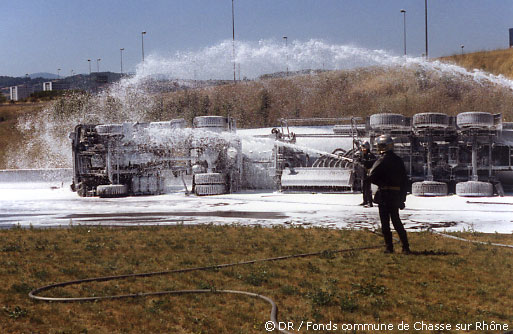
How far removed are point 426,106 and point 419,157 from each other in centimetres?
5076

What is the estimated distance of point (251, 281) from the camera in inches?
346

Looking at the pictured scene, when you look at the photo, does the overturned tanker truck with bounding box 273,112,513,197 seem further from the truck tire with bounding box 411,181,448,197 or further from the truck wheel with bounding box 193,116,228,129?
the truck wheel with bounding box 193,116,228,129

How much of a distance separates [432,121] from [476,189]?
3717 mm

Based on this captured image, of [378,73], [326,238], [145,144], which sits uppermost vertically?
[378,73]

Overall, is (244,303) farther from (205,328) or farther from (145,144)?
(145,144)

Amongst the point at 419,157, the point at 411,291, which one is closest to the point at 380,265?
the point at 411,291

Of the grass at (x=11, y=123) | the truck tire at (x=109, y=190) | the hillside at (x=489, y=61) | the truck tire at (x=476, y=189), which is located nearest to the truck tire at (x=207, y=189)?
the truck tire at (x=109, y=190)

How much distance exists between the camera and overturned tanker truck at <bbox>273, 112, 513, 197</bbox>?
87.1 ft

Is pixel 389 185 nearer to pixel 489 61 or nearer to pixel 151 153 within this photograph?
pixel 151 153

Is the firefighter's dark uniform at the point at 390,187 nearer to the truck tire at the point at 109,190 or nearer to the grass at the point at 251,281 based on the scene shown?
the grass at the point at 251,281

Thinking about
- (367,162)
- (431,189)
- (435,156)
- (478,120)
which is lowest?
(431,189)

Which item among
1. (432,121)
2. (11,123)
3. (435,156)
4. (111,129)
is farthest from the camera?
(11,123)

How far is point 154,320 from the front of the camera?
689 centimetres

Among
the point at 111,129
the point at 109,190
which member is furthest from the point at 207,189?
the point at 111,129
